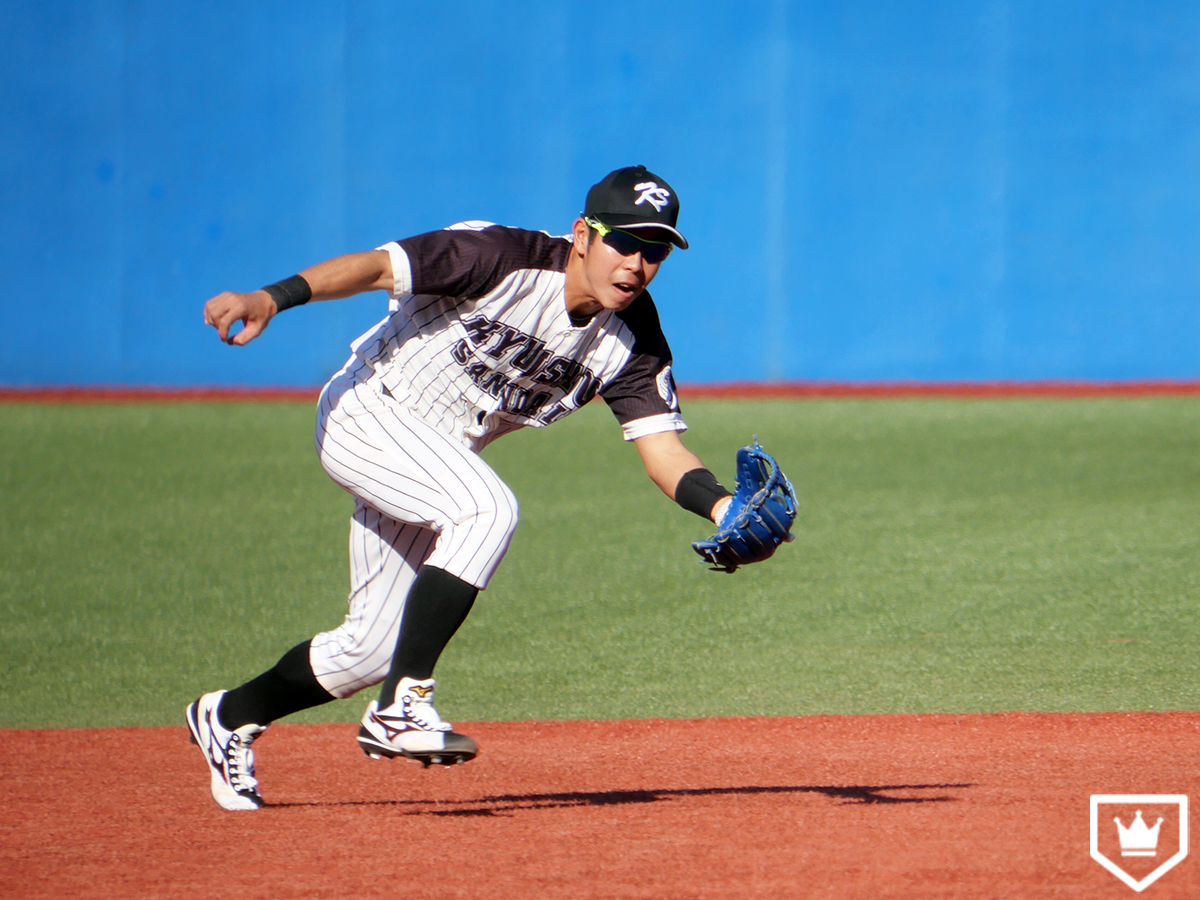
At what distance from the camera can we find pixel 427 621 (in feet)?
10.9

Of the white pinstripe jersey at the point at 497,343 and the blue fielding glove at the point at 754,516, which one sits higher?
the white pinstripe jersey at the point at 497,343

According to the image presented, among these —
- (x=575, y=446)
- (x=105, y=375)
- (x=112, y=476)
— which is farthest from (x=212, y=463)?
(x=105, y=375)

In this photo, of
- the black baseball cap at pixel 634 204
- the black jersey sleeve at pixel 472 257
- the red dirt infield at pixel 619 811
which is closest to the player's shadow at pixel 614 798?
the red dirt infield at pixel 619 811

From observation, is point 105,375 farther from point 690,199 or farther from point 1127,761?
point 1127,761

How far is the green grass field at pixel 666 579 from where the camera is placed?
5.83 m

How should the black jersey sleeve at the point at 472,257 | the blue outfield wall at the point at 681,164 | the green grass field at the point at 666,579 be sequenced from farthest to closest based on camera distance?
the blue outfield wall at the point at 681,164 → the green grass field at the point at 666,579 → the black jersey sleeve at the point at 472,257

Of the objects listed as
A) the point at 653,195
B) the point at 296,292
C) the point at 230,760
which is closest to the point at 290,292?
the point at 296,292

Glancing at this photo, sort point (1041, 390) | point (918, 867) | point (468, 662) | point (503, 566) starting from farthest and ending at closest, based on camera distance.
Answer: point (1041, 390), point (503, 566), point (468, 662), point (918, 867)

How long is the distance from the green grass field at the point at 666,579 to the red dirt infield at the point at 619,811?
534 millimetres

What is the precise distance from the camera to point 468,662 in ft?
20.9

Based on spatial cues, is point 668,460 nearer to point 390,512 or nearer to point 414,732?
point 390,512

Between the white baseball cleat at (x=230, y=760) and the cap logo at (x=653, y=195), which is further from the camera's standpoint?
the white baseball cleat at (x=230, y=760)

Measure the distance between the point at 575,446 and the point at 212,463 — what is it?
9.97ft

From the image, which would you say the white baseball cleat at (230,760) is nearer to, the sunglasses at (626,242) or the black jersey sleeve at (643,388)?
the black jersey sleeve at (643,388)
